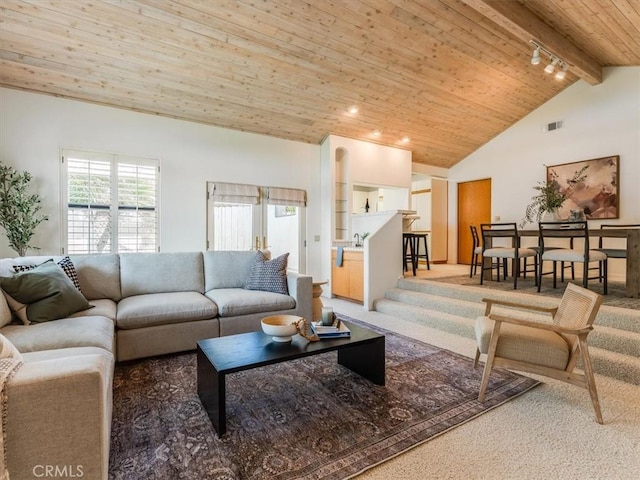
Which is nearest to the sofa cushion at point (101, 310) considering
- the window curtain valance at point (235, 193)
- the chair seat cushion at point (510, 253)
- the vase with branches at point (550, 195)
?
the window curtain valance at point (235, 193)

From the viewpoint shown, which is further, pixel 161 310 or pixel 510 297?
pixel 510 297

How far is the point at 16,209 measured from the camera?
3.80 metres

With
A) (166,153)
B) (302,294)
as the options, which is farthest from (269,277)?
(166,153)

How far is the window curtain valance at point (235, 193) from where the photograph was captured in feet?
17.0

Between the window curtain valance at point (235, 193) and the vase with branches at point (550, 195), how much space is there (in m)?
4.54

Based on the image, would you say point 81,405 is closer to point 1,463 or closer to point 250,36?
point 1,463

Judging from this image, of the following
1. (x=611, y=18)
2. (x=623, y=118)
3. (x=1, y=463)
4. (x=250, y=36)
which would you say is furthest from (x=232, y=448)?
(x=623, y=118)

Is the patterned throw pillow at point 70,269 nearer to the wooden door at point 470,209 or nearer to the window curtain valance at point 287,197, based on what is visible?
the window curtain valance at point 287,197

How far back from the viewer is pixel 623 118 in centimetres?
514

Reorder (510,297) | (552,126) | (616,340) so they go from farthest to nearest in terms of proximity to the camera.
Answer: (552,126)
(510,297)
(616,340)

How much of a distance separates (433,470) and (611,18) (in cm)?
528

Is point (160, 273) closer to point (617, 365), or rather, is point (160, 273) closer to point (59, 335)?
point (59, 335)

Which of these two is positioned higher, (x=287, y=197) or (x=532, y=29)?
(x=532, y=29)

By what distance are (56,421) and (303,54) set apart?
4275 millimetres
